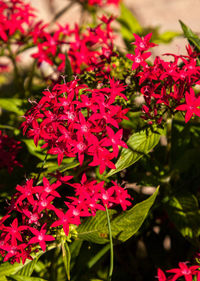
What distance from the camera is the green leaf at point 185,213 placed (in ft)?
3.69

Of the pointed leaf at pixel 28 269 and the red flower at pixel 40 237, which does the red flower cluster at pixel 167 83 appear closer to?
the red flower at pixel 40 237

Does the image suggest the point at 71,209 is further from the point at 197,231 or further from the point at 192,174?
the point at 192,174

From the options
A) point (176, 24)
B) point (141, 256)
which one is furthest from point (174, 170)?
point (176, 24)

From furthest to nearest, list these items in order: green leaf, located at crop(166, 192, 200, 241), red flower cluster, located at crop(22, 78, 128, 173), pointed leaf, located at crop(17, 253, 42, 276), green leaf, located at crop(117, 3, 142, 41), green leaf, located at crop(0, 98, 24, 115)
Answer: green leaf, located at crop(117, 3, 142, 41)
green leaf, located at crop(0, 98, 24, 115)
green leaf, located at crop(166, 192, 200, 241)
pointed leaf, located at crop(17, 253, 42, 276)
red flower cluster, located at crop(22, 78, 128, 173)

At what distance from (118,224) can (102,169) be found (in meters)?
0.23

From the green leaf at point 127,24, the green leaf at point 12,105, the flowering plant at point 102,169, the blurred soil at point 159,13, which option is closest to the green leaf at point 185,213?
the flowering plant at point 102,169

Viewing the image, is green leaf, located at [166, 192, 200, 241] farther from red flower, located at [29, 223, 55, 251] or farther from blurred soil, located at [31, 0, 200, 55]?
blurred soil, located at [31, 0, 200, 55]

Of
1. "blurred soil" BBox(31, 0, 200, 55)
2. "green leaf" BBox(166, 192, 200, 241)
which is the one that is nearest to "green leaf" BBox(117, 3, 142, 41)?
"blurred soil" BBox(31, 0, 200, 55)

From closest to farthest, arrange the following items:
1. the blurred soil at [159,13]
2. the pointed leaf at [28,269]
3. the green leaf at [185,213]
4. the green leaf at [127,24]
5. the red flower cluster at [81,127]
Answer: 1. the red flower cluster at [81,127]
2. the pointed leaf at [28,269]
3. the green leaf at [185,213]
4. the green leaf at [127,24]
5. the blurred soil at [159,13]

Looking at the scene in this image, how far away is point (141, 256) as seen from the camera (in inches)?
61.6

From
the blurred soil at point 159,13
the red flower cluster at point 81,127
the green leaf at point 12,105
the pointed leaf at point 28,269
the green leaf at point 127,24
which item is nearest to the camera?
the red flower cluster at point 81,127

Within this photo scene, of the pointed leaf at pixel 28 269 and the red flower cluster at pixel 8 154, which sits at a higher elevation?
the red flower cluster at pixel 8 154

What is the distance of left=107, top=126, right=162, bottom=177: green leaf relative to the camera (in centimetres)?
94

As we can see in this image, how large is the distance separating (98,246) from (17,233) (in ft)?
1.15
